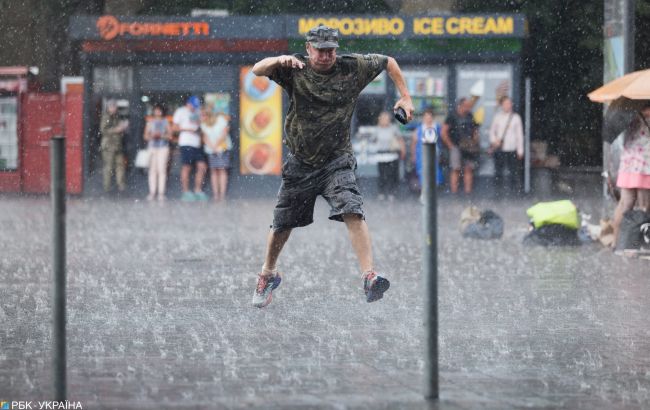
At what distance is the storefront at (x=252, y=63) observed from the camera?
27.5 meters

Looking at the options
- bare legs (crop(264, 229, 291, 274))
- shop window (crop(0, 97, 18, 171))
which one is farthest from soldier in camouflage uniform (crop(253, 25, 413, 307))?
shop window (crop(0, 97, 18, 171))

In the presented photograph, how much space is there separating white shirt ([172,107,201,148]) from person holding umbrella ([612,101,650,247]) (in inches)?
480

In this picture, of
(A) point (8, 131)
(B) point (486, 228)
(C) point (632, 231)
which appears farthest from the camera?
(A) point (8, 131)

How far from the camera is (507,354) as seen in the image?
24.4ft

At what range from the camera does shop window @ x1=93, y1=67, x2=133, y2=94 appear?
27.5m

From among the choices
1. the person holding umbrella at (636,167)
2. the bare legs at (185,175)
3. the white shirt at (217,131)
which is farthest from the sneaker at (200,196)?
the person holding umbrella at (636,167)

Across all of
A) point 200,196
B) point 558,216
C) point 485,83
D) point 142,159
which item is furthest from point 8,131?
point 558,216

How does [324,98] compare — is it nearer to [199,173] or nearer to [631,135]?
[631,135]

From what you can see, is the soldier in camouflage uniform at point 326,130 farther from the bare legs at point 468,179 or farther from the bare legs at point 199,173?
the bare legs at point 468,179

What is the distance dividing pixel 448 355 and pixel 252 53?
20.8 metres

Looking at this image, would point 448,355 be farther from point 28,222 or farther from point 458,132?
point 458,132

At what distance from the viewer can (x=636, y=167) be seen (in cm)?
1464

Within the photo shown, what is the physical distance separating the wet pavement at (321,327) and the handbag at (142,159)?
11.4 meters

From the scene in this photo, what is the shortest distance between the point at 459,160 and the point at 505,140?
0.99m
